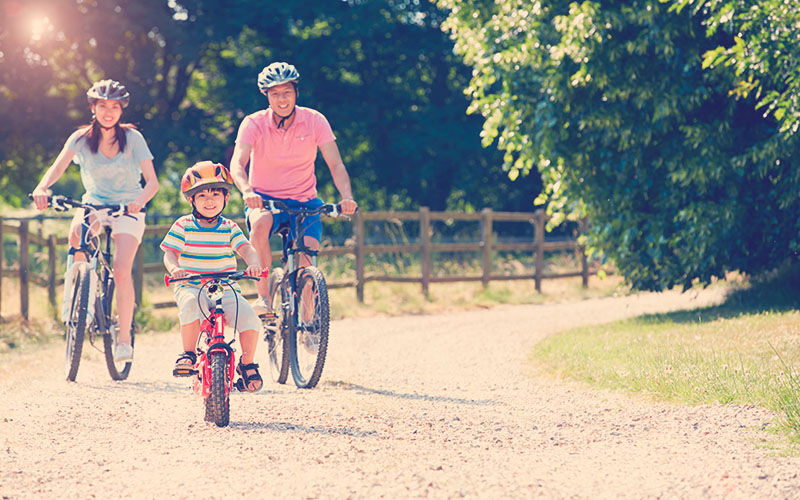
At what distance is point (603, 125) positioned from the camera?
10148 millimetres

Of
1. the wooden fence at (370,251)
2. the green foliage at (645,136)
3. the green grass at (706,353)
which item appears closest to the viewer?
the green grass at (706,353)

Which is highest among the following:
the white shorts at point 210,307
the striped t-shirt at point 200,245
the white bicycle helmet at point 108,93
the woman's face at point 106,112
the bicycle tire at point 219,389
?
the white bicycle helmet at point 108,93

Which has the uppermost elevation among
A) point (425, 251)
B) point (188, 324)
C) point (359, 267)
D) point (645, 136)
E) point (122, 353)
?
point (645, 136)

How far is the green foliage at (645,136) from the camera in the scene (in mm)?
9508

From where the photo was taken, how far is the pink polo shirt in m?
6.34

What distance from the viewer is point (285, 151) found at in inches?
250

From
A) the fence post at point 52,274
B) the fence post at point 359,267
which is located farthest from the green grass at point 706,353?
the fence post at point 52,274

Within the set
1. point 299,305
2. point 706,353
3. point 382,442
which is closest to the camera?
point 382,442

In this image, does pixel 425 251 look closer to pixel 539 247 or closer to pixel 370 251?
pixel 370 251

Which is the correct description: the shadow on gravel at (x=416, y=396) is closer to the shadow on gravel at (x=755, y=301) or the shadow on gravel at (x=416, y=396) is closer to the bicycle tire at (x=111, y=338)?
the bicycle tire at (x=111, y=338)

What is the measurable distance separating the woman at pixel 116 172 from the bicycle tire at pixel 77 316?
0.44 feet

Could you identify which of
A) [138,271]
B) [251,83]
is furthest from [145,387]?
[251,83]

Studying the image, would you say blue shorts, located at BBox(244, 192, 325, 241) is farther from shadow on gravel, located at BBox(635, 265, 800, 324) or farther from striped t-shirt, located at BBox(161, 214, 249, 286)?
shadow on gravel, located at BBox(635, 265, 800, 324)

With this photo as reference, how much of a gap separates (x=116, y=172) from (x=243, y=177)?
1.24 metres
